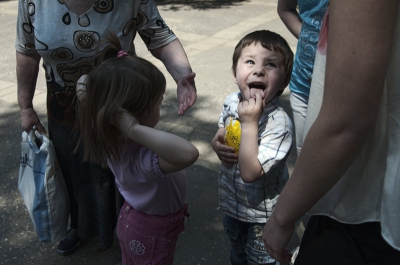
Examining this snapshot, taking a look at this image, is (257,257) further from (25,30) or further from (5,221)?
(5,221)

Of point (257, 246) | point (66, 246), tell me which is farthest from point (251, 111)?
point (66, 246)

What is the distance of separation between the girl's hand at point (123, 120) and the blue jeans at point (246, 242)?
0.75 meters

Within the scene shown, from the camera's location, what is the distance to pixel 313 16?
227 cm

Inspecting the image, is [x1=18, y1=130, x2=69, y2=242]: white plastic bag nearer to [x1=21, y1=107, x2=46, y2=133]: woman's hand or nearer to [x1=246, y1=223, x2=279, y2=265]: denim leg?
[x1=21, y1=107, x2=46, y2=133]: woman's hand

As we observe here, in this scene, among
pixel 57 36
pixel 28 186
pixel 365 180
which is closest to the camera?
pixel 365 180

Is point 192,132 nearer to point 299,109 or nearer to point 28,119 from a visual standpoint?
point 299,109

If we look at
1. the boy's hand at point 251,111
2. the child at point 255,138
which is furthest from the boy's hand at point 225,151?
the boy's hand at point 251,111

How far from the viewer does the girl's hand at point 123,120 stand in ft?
5.37

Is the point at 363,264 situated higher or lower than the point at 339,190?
lower

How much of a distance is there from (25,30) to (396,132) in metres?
1.73

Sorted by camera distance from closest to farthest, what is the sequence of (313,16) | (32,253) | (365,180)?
1. (365,180)
2. (313,16)
3. (32,253)

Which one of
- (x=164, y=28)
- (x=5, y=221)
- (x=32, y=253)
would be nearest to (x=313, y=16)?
(x=164, y=28)

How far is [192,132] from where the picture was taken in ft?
13.5

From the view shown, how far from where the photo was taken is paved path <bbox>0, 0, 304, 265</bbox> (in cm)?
273
